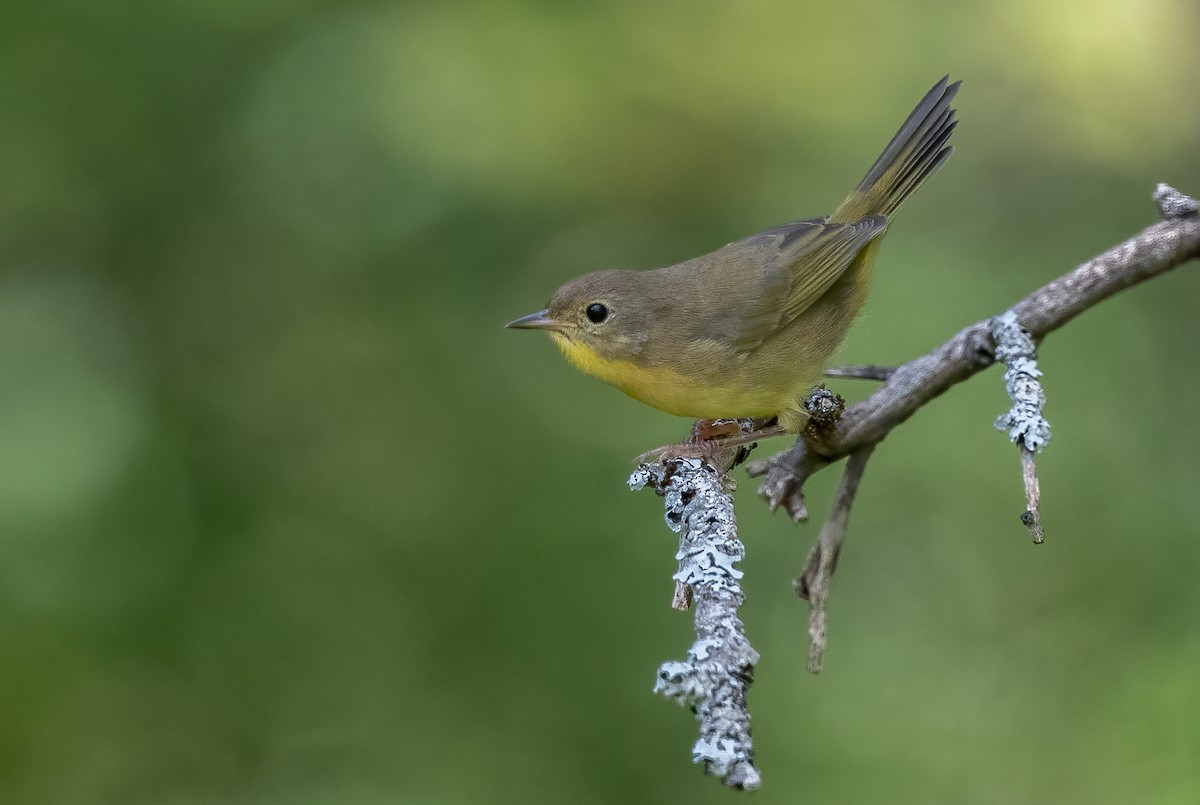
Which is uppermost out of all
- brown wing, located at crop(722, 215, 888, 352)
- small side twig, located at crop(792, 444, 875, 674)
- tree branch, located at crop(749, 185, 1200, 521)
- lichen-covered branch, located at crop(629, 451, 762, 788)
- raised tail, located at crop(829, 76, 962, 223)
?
raised tail, located at crop(829, 76, 962, 223)

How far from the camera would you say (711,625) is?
87.2 inches

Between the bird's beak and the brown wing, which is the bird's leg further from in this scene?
the bird's beak

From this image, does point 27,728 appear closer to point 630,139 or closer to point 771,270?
point 771,270

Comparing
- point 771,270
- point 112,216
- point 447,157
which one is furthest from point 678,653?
point 112,216

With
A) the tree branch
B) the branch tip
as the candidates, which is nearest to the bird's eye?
the tree branch

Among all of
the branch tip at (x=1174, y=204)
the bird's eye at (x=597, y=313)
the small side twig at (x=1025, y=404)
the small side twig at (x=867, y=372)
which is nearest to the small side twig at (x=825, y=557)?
the small side twig at (x=867, y=372)

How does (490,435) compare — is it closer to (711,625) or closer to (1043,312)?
(1043,312)

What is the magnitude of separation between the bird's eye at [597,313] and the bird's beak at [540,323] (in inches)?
5.1

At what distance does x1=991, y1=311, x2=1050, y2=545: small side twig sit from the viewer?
2418 mm

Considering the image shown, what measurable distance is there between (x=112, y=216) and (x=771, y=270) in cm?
313

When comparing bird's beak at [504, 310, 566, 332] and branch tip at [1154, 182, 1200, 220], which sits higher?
bird's beak at [504, 310, 566, 332]

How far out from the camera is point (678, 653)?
15.7 ft

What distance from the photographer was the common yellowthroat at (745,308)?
3.97 meters

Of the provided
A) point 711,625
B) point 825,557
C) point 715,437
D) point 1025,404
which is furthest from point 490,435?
point 711,625
